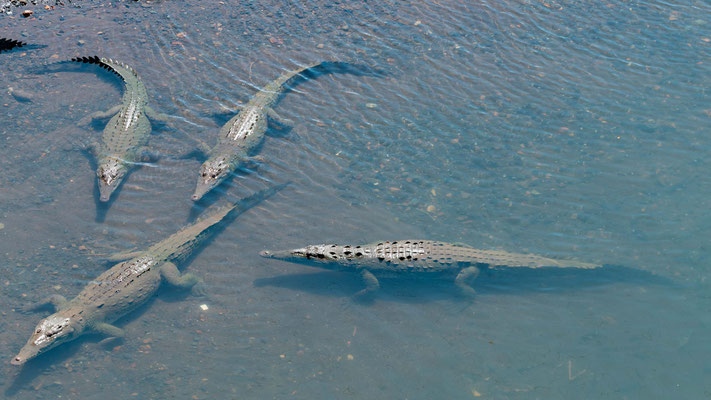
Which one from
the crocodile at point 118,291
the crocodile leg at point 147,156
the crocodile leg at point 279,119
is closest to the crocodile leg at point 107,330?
the crocodile at point 118,291

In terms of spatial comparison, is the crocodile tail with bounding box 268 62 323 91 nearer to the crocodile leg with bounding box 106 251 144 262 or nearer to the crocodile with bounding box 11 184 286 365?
the crocodile with bounding box 11 184 286 365

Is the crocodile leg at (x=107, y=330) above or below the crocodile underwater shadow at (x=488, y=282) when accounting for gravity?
below

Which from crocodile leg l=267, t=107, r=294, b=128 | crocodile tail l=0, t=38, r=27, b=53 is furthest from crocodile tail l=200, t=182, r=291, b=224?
crocodile tail l=0, t=38, r=27, b=53

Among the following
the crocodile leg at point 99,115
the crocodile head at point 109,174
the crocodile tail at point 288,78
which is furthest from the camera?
the crocodile tail at point 288,78

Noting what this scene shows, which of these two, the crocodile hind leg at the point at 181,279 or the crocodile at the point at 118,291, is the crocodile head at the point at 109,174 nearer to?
the crocodile at the point at 118,291

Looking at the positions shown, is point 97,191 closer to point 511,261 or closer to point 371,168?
point 371,168

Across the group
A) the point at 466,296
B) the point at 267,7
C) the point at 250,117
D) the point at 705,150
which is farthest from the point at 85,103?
the point at 705,150
